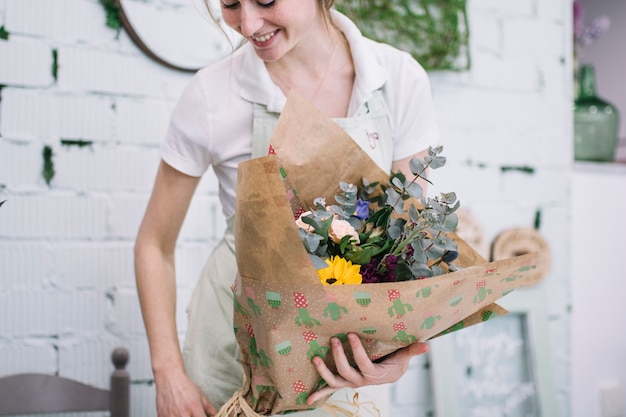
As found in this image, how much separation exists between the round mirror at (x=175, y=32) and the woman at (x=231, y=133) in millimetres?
414

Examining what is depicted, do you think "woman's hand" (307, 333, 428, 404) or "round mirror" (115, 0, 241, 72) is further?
"round mirror" (115, 0, 241, 72)

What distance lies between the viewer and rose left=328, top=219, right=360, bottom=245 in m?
0.79

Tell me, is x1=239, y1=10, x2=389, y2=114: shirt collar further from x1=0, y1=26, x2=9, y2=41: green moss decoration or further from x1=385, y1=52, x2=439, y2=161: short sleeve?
x1=0, y1=26, x2=9, y2=41: green moss decoration

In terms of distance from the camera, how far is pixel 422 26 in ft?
5.92

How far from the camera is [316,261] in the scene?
29.8 inches

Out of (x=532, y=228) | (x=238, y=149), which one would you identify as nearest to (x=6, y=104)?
(x=238, y=149)

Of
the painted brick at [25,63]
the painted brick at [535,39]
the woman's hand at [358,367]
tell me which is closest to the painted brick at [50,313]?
the painted brick at [25,63]

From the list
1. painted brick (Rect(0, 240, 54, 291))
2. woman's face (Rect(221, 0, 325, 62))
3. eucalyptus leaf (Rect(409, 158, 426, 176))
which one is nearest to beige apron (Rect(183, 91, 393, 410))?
woman's face (Rect(221, 0, 325, 62))

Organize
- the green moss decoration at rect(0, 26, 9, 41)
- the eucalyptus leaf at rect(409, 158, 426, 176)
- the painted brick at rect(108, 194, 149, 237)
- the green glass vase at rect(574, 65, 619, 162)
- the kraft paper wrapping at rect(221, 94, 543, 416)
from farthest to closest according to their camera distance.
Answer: the green glass vase at rect(574, 65, 619, 162) < the painted brick at rect(108, 194, 149, 237) < the green moss decoration at rect(0, 26, 9, 41) < the eucalyptus leaf at rect(409, 158, 426, 176) < the kraft paper wrapping at rect(221, 94, 543, 416)

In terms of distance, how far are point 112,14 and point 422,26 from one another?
0.82 meters

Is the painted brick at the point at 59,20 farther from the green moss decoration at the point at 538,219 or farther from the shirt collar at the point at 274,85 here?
the green moss decoration at the point at 538,219

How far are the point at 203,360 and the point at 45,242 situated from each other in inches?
20.5

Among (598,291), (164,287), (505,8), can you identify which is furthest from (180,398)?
(598,291)

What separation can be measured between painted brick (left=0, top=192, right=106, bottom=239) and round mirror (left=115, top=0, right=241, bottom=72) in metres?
0.36
